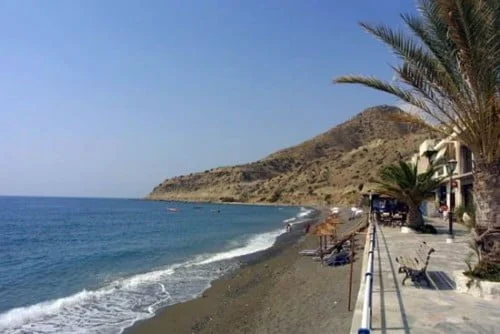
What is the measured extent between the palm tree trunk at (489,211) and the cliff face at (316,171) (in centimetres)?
8950

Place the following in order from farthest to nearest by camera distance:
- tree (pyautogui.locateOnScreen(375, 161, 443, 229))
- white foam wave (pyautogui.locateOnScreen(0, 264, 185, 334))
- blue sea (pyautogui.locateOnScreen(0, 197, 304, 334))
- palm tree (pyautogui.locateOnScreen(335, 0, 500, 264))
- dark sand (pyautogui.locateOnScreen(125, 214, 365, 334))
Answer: tree (pyautogui.locateOnScreen(375, 161, 443, 229)) < blue sea (pyautogui.locateOnScreen(0, 197, 304, 334)) < white foam wave (pyautogui.locateOnScreen(0, 264, 185, 334)) < dark sand (pyautogui.locateOnScreen(125, 214, 365, 334)) < palm tree (pyautogui.locateOnScreen(335, 0, 500, 264))

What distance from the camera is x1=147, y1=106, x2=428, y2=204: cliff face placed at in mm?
113312

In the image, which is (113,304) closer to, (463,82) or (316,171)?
(463,82)

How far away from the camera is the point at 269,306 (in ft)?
44.1

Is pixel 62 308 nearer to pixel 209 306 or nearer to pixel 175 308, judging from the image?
pixel 175 308

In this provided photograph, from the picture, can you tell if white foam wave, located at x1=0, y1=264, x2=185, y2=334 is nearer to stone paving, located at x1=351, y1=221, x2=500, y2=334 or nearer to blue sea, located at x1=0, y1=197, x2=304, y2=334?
blue sea, located at x1=0, y1=197, x2=304, y2=334

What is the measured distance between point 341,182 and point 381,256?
4228 inches

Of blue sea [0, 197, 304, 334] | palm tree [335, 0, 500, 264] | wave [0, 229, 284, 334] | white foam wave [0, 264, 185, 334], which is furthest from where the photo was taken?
blue sea [0, 197, 304, 334]

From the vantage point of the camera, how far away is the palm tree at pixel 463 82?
8.51 m

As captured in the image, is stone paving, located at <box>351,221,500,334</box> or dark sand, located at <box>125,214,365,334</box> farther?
dark sand, located at <box>125,214,365,334</box>

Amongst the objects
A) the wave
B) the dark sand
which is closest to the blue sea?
the wave

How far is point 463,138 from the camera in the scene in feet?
31.5

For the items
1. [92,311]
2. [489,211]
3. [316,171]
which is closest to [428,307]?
[489,211]

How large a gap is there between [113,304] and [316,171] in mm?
122363
